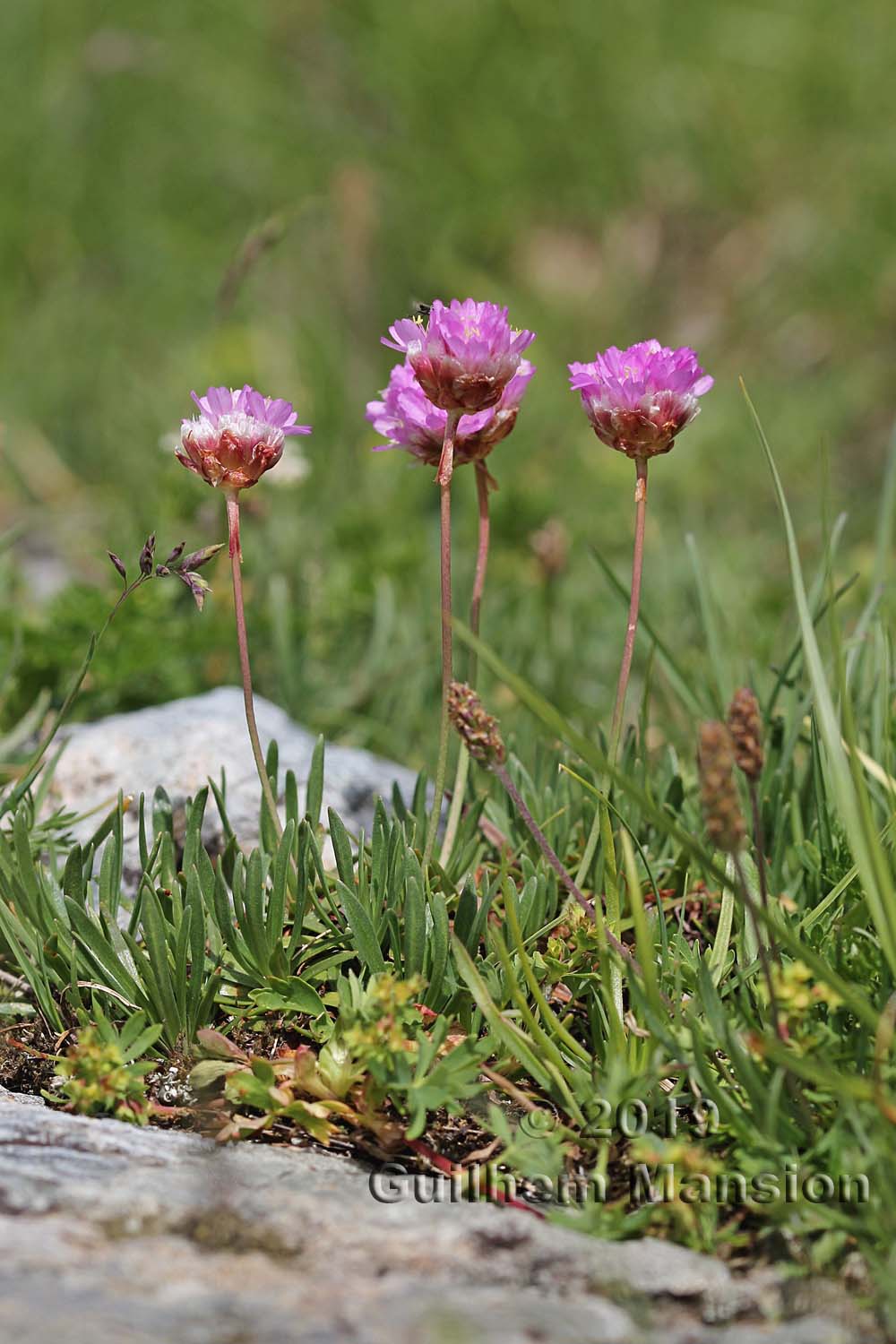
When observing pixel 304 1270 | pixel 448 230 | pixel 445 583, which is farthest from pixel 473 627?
pixel 448 230

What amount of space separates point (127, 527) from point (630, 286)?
2728 millimetres

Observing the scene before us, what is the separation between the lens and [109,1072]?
1.62 metres

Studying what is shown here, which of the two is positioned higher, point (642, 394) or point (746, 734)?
point (642, 394)

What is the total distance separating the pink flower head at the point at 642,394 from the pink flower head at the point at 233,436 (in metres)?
0.42

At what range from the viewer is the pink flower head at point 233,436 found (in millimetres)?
1722

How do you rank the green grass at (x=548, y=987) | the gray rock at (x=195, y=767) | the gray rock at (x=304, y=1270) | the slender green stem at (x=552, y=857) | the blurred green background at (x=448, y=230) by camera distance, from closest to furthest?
the gray rock at (x=304, y=1270)
the green grass at (x=548, y=987)
the slender green stem at (x=552, y=857)
the gray rock at (x=195, y=767)
the blurred green background at (x=448, y=230)

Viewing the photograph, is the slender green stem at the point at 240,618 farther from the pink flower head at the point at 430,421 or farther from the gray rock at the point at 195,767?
the gray rock at the point at 195,767

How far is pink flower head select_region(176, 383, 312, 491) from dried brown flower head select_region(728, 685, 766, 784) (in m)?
0.72

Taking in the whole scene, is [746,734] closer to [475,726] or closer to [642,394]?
[475,726]

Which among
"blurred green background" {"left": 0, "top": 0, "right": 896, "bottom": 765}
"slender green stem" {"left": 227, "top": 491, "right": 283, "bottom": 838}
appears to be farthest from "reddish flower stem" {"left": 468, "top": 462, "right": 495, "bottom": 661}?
"blurred green background" {"left": 0, "top": 0, "right": 896, "bottom": 765}

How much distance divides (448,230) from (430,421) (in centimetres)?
382

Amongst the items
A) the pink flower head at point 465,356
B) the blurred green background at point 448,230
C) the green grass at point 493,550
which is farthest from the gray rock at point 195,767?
the blurred green background at point 448,230

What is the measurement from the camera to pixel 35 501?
180 inches

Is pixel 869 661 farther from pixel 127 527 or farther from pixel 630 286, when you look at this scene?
pixel 630 286
